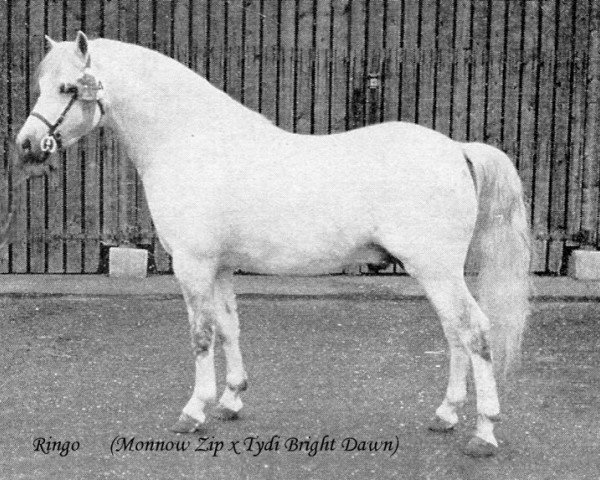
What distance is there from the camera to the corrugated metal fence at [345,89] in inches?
394

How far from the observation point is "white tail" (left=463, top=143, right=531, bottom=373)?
17.3 ft

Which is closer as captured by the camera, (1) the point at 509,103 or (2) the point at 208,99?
(2) the point at 208,99

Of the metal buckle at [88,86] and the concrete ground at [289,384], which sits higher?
the metal buckle at [88,86]

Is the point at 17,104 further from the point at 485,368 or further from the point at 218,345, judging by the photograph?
the point at 485,368

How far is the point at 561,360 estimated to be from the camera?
706 centimetres

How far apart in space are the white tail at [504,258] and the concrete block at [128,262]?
15.9ft

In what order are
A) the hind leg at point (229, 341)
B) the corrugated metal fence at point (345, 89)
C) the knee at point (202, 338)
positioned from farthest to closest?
the corrugated metal fence at point (345, 89), the hind leg at point (229, 341), the knee at point (202, 338)

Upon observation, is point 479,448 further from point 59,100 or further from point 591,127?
point 591,127

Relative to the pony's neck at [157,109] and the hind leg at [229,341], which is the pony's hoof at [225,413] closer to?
the hind leg at [229,341]

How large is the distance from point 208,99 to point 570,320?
395cm

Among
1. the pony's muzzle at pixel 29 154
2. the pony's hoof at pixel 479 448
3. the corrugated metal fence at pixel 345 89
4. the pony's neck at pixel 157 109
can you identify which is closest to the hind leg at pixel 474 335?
the pony's hoof at pixel 479 448

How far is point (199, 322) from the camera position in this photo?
17.5ft

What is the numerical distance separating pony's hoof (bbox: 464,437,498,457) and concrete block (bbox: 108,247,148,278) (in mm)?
5102

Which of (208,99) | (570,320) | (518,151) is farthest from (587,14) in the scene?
(208,99)
